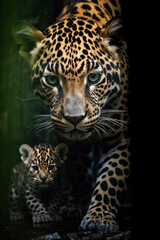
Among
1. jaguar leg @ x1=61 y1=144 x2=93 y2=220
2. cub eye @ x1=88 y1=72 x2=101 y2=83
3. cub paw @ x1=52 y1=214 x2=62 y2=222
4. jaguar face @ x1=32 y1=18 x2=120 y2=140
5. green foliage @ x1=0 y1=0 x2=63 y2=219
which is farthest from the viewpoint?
jaguar leg @ x1=61 y1=144 x2=93 y2=220

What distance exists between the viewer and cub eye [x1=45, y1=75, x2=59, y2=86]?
3.85m

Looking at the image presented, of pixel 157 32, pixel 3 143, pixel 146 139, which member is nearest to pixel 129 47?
pixel 157 32

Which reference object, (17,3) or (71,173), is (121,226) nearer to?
(71,173)

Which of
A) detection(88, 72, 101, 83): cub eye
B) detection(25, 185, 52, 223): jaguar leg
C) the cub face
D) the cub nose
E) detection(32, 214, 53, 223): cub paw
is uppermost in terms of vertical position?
detection(88, 72, 101, 83): cub eye

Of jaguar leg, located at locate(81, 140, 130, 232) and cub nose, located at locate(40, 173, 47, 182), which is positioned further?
cub nose, located at locate(40, 173, 47, 182)

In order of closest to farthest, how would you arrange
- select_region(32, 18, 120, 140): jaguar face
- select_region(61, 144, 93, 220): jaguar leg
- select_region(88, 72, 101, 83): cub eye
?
select_region(32, 18, 120, 140): jaguar face
select_region(88, 72, 101, 83): cub eye
select_region(61, 144, 93, 220): jaguar leg

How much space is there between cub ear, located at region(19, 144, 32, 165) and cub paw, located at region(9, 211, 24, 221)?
49cm

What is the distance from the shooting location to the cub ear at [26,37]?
395cm

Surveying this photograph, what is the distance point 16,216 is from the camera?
4027 mm

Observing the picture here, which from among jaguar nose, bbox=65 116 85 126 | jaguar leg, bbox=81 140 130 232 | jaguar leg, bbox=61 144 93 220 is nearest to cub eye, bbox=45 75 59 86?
jaguar nose, bbox=65 116 85 126

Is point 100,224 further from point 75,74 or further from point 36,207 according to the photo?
point 75,74

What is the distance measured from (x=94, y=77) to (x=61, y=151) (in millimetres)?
766

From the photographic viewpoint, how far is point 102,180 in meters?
3.87

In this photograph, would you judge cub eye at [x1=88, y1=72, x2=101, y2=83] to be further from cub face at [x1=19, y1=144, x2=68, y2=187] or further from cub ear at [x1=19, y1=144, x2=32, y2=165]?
cub ear at [x1=19, y1=144, x2=32, y2=165]
